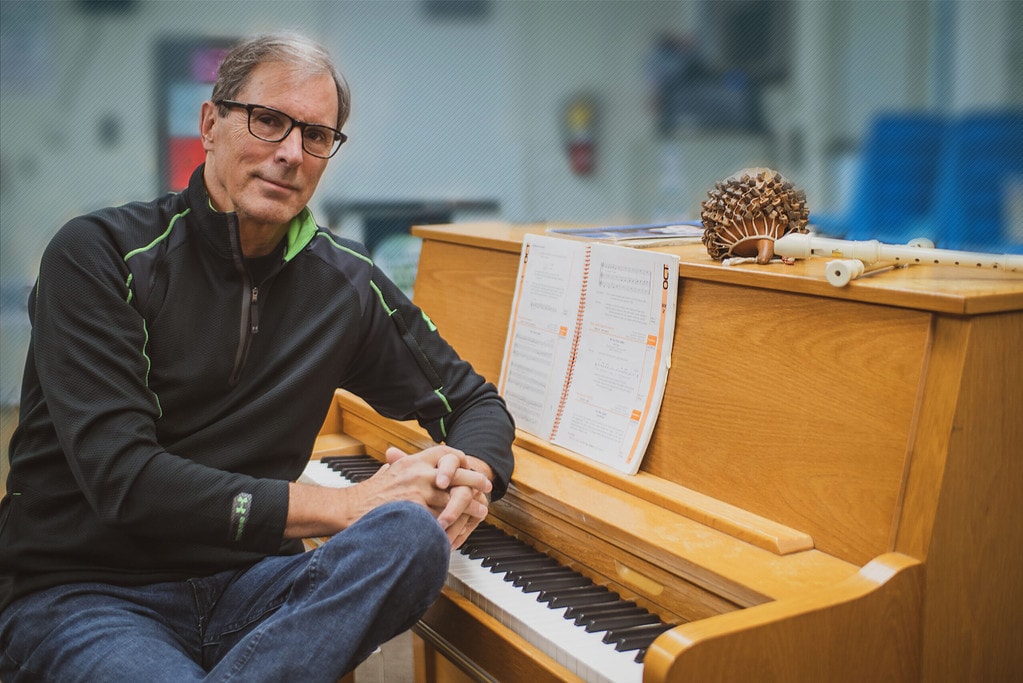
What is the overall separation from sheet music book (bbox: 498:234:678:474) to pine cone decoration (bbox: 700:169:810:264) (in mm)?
85

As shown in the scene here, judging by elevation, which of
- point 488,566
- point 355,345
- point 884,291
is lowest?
point 488,566

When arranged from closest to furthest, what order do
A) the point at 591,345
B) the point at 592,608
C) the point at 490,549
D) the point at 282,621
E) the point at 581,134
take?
the point at 282,621 → the point at 592,608 → the point at 490,549 → the point at 591,345 → the point at 581,134

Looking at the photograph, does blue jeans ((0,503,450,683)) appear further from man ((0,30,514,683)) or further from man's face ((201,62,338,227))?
man's face ((201,62,338,227))

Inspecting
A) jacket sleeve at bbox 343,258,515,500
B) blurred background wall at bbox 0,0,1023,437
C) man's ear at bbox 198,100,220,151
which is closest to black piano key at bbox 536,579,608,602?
jacket sleeve at bbox 343,258,515,500

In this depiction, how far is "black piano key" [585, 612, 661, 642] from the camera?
52.6 inches

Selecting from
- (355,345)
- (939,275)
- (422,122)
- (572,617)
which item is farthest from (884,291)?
(422,122)

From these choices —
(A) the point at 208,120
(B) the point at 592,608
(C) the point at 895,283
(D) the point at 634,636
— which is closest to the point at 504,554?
(B) the point at 592,608

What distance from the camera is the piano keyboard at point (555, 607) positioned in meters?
1.26

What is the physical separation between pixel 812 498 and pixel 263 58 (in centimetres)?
109

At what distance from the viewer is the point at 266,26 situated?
3.34 metres

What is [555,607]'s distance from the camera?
141 cm

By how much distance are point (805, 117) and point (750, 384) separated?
210 cm

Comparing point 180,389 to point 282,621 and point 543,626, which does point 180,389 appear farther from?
point 543,626

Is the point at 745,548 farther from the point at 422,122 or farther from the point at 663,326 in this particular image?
the point at 422,122
